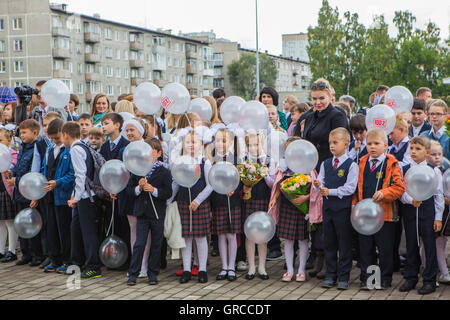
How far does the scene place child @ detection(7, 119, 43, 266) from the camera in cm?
760

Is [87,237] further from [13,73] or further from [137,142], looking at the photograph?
[13,73]

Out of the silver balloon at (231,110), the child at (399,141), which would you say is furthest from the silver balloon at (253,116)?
the child at (399,141)

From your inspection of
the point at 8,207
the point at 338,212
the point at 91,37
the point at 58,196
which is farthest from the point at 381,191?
the point at 91,37

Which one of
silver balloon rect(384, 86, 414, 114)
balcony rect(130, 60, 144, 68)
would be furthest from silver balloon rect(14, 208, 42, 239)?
balcony rect(130, 60, 144, 68)

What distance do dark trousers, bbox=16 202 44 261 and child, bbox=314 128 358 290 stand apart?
3.96 meters

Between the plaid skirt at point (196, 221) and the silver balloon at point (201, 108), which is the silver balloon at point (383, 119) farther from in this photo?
the silver balloon at point (201, 108)

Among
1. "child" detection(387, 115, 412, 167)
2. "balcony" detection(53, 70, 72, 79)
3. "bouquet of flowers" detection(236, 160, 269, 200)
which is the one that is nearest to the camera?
"child" detection(387, 115, 412, 167)

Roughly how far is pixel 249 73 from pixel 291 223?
80372 mm

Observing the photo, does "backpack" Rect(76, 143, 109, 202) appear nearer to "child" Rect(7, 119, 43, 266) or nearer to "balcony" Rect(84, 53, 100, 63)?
"child" Rect(7, 119, 43, 266)

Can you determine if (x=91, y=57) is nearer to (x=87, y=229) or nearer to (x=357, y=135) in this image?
(x=87, y=229)

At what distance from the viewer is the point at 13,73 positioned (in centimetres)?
5872

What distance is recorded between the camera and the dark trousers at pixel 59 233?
727 centimetres

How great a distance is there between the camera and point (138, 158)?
6113 mm
